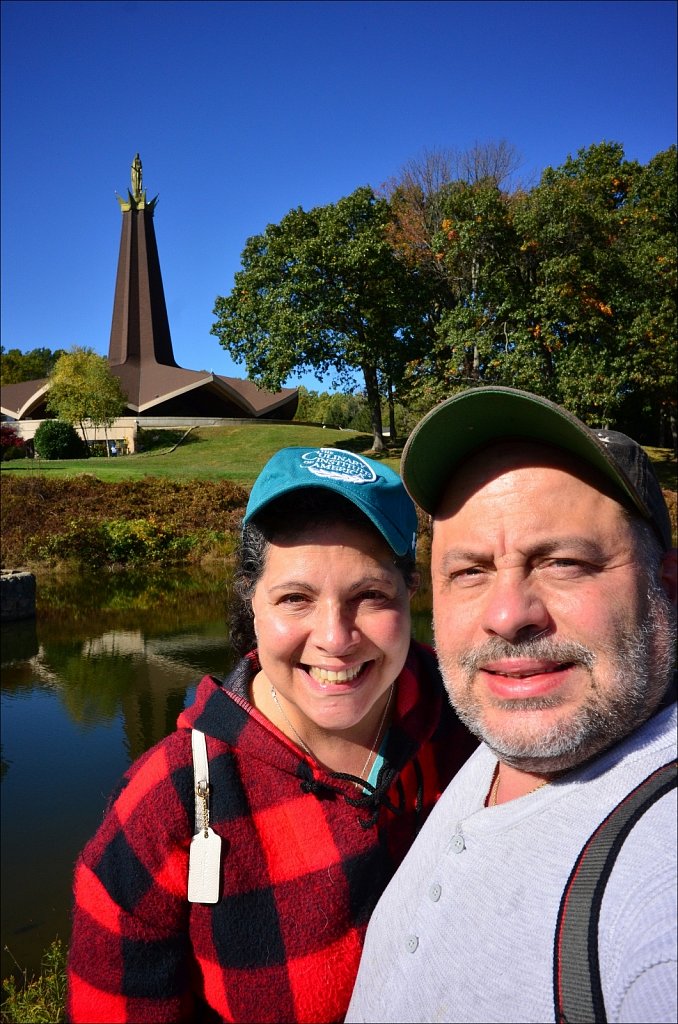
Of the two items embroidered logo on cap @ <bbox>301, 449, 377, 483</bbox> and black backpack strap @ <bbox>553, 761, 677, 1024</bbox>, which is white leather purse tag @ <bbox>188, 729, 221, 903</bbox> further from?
black backpack strap @ <bbox>553, 761, 677, 1024</bbox>

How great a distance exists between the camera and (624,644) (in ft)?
3.72

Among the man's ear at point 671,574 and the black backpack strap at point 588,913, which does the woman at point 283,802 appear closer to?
the man's ear at point 671,574

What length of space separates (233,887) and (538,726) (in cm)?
84

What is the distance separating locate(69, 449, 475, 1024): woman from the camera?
154cm

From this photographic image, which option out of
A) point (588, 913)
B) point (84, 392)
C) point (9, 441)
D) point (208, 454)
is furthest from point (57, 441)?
point (588, 913)

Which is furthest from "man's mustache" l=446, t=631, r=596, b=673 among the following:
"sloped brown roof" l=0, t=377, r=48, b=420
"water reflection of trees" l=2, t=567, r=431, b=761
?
"sloped brown roof" l=0, t=377, r=48, b=420

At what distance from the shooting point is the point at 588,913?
2.71ft

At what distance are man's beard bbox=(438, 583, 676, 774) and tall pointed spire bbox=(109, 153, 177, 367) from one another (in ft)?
153

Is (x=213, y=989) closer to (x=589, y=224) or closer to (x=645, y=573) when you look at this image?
(x=645, y=573)

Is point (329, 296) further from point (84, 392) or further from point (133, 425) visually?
point (133, 425)

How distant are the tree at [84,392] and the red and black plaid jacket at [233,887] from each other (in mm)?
30853

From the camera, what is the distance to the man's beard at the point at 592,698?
42.8 inches

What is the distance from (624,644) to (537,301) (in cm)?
1912

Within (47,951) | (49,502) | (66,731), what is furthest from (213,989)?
(49,502)
